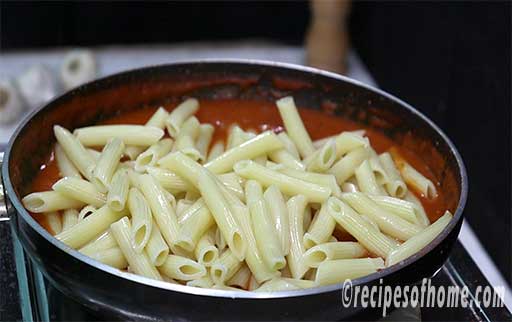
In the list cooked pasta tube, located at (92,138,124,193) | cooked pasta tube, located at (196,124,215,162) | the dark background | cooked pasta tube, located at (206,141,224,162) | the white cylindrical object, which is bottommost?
the white cylindrical object

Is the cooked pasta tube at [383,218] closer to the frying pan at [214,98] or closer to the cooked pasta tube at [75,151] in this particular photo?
the frying pan at [214,98]

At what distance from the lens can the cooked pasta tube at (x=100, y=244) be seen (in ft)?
2.65

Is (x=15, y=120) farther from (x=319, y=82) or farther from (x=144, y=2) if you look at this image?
(x=319, y=82)

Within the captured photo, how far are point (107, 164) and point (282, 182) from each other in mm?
244

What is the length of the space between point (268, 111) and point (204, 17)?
57.6 inches

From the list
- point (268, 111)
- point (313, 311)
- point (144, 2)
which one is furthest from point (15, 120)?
point (313, 311)

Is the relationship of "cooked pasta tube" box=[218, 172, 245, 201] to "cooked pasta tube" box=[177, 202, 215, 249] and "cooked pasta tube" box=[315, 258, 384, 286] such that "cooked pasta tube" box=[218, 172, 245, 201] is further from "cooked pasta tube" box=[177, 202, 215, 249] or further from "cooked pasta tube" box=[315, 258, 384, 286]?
"cooked pasta tube" box=[315, 258, 384, 286]

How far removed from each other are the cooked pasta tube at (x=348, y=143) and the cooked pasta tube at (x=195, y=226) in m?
0.26

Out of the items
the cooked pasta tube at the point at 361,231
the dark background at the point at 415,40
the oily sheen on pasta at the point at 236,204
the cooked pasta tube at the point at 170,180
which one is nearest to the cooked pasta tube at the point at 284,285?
the oily sheen on pasta at the point at 236,204

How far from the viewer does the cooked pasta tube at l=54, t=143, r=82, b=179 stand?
961 mm

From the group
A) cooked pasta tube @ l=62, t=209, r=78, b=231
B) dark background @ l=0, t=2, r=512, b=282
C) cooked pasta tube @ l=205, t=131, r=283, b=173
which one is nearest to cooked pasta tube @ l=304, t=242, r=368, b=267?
cooked pasta tube @ l=205, t=131, r=283, b=173

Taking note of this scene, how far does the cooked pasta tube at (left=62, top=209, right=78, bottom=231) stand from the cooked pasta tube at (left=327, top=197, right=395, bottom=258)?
1.12 feet

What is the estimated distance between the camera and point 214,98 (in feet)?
3.78

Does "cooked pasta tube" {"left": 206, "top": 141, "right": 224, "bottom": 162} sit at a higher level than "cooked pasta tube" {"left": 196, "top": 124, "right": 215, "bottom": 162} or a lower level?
lower
